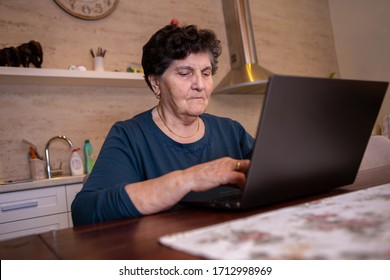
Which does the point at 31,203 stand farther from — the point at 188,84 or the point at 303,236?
the point at 303,236

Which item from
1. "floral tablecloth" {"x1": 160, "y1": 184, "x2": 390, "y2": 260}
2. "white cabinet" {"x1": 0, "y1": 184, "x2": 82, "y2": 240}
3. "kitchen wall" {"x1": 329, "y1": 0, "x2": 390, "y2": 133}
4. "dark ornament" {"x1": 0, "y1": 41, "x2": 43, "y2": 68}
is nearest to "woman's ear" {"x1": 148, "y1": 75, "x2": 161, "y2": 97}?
"floral tablecloth" {"x1": 160, "y1": 184, "x2": 390, "y2": 260}

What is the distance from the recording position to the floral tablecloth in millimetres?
434

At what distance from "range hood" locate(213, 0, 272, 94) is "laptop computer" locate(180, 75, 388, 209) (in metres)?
2.19

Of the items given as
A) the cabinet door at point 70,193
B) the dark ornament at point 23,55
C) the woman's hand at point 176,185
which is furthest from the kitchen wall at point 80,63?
the woman's hand at point 176,185

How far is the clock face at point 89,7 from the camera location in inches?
105

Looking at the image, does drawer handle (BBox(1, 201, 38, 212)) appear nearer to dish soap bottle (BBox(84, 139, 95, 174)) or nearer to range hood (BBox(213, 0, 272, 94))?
dish soap bottle (BBox(84, 139, 95, 174))

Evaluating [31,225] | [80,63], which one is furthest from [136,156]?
[80,63]

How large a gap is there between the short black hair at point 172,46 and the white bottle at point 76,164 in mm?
1316

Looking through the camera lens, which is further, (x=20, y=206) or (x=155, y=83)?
(x=20, y=206)

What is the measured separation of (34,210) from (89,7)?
1582 millimetres

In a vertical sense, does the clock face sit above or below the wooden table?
above

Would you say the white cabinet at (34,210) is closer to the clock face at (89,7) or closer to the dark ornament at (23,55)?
the dark ornament at (23,55)

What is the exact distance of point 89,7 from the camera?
2.76 m

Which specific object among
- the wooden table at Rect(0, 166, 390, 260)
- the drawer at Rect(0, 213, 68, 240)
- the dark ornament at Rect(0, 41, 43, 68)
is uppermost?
the dark ornament at Rect(0, 41, 43, 68)
